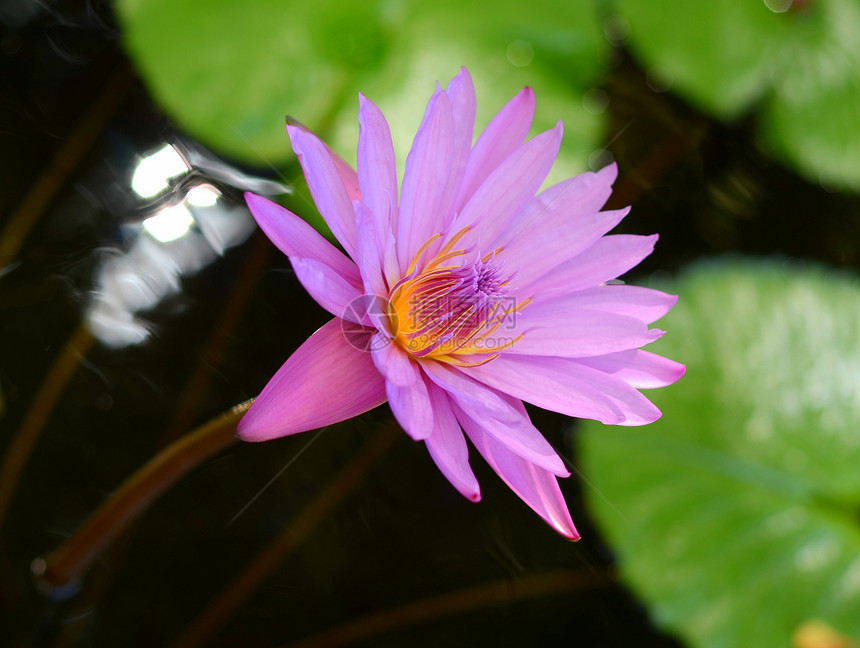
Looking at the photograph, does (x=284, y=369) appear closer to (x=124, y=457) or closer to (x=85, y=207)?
(x=124, y=457)

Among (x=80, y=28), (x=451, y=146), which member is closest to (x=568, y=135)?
→ (x=451, y=146)

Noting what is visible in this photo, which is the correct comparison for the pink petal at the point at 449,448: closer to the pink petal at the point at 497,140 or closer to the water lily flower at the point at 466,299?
the water lily flower at the point at 466,299

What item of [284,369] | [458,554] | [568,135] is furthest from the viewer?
[568,135]

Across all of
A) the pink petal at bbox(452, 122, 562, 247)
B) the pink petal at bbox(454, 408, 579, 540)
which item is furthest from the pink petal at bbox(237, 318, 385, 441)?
the pink petal at bbox(452, 122, 562, 247)

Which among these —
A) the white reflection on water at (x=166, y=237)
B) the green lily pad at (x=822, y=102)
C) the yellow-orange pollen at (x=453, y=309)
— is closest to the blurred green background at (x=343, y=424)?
the white reflection on water at (x=166, y=237)

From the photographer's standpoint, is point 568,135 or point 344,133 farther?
point 568,135

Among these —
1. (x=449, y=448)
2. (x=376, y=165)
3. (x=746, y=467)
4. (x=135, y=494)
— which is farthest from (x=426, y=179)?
(x=746, y=467)
